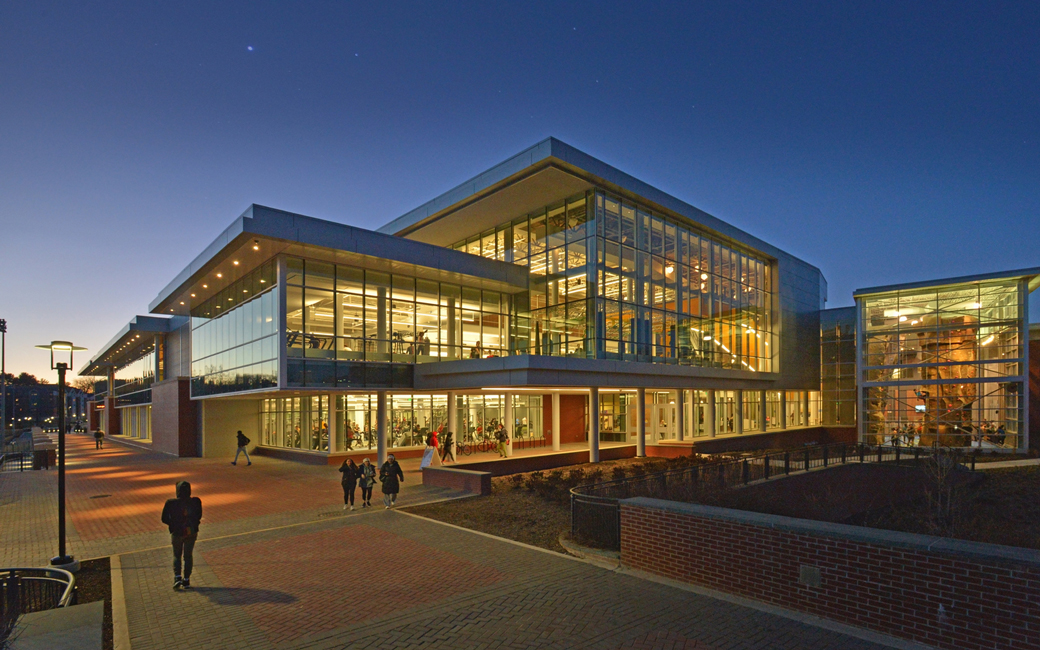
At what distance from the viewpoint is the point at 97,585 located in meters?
9.77

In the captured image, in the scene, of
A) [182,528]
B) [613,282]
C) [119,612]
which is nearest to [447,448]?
[613,282]

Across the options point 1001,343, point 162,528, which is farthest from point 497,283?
point 1001,343

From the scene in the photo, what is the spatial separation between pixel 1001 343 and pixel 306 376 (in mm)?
37656

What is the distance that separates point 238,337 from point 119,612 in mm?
21529

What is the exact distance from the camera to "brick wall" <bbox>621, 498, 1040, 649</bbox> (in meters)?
6.20

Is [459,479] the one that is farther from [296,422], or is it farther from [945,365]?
[945,365]

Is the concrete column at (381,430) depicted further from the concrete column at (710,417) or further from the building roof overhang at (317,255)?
the concrete column at (710,417)

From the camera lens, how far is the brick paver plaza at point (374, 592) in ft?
23.3

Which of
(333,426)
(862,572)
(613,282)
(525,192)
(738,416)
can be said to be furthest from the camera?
(738,416)

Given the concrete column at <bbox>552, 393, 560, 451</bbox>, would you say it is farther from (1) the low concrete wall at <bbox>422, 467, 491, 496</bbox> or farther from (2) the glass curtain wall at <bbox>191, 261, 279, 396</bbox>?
(2) the glass curtain wall at <bbox>191, 261, 279, 396</bbox>

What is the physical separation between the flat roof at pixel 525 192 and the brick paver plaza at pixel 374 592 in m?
15.9

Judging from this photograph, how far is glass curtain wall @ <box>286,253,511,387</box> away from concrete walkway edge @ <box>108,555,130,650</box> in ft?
44.0

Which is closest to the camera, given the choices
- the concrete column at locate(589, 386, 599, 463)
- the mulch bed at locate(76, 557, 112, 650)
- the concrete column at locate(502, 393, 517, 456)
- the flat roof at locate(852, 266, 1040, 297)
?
the mulch bed at locate(76, 557, 112, 650)

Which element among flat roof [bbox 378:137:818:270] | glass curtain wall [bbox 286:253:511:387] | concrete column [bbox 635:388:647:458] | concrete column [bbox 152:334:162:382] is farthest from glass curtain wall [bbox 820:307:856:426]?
concrete column [bbox 152:334:162:382]
